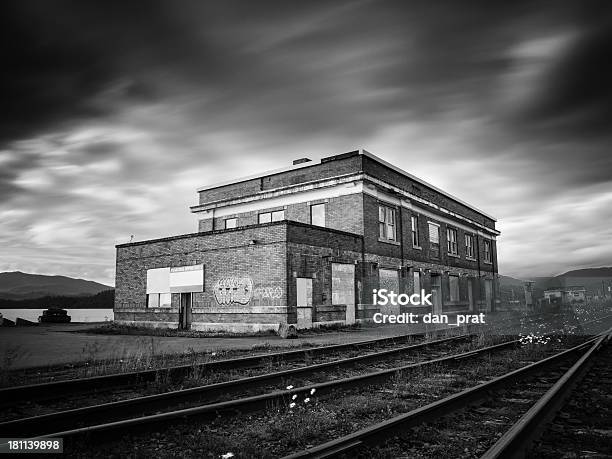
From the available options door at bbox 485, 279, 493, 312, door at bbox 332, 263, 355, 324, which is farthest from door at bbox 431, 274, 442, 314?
door at bbox 332, 263, 355, 324

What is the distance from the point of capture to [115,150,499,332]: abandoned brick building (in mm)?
20047

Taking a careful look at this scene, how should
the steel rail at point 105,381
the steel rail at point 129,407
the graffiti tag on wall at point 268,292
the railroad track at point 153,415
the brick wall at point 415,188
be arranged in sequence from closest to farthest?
the railroad track at point 153,415 < the steel rail at point 129,407 < the steel rail at point 105,381 < the graffiti tag on wall at point 268,292 < the brick wall at point 415,188

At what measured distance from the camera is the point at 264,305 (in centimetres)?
1958

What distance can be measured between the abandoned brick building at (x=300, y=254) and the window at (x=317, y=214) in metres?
0.06

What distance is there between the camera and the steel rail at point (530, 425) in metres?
4.16

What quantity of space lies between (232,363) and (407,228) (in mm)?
20230

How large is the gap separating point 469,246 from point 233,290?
2379 cm

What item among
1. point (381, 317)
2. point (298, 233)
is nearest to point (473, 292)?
point (381, 317)

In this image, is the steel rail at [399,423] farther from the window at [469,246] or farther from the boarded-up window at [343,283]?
the window at [469,246]

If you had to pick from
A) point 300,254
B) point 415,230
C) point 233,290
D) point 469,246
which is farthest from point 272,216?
point 469,246

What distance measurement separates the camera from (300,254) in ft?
66.0

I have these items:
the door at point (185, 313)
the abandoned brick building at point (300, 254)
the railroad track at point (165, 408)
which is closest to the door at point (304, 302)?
the abandoned brick building at point (300, 254)

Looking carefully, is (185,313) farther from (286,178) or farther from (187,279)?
(286,178)

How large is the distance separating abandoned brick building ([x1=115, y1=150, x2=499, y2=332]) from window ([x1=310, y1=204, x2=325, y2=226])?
0.19 ft
